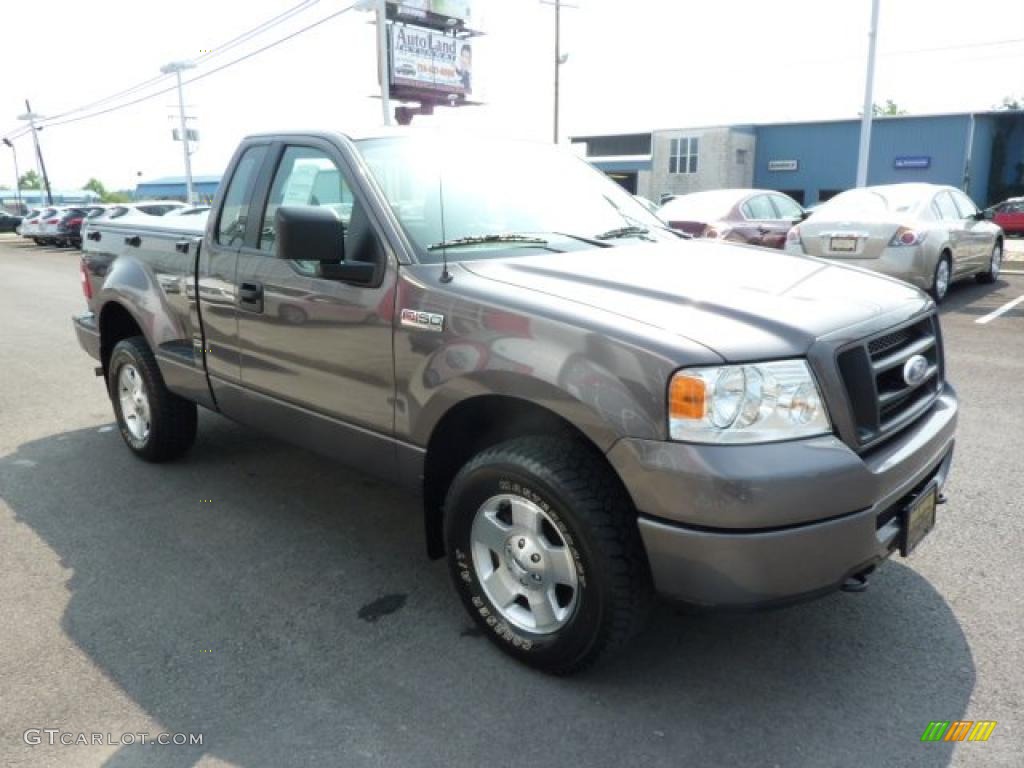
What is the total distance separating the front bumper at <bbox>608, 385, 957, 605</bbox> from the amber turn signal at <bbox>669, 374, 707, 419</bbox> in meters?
0.09

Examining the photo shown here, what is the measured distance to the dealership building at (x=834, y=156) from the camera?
1852 inches

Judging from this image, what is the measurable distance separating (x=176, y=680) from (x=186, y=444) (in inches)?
97.5

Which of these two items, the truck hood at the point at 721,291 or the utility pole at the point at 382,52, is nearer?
the truck hood at the point at 721,291

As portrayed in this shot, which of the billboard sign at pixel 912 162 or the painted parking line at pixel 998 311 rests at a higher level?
the billboard sign at pixel 912 162

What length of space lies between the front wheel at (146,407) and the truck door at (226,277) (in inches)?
27.9

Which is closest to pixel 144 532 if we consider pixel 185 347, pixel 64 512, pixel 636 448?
pixel 64 512

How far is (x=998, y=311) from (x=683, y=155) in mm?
47252

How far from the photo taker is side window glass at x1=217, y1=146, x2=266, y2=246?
4109 mm

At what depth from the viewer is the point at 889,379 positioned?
2.86 metres

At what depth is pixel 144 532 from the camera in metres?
4.18

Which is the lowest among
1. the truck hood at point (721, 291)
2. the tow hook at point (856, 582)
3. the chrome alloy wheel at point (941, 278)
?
the chrome alloy wheel at point (941, 278)

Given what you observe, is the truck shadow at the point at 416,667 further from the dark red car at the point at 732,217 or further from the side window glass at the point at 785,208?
the side window glass at the point at 785,208

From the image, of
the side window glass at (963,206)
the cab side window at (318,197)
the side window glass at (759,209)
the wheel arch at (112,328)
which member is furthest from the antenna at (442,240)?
the side window glass at (963,206)

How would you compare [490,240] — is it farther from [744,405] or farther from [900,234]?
[900,234]
